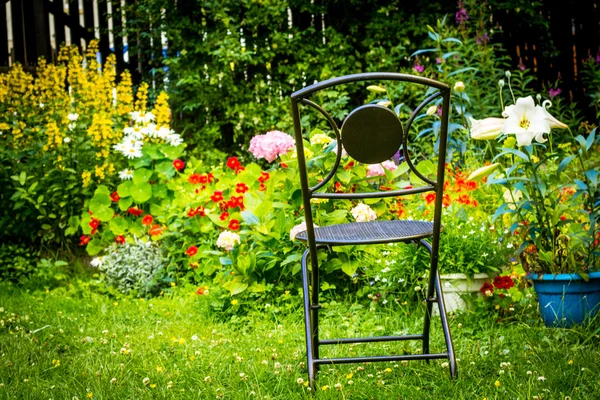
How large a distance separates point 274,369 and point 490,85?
354 cm

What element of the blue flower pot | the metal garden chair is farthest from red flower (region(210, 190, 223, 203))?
the blue flower pot

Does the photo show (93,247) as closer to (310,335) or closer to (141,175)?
(141,175)

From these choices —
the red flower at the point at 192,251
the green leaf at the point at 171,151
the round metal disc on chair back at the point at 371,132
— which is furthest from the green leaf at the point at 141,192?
the round metal disc on chair back at the point at 371,132

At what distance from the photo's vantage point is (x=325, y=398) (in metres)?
1.94

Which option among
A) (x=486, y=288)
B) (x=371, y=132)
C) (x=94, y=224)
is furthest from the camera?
(x=94, y=224)

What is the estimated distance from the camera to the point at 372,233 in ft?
6.40

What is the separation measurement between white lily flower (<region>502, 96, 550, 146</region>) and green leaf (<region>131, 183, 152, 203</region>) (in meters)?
2.60

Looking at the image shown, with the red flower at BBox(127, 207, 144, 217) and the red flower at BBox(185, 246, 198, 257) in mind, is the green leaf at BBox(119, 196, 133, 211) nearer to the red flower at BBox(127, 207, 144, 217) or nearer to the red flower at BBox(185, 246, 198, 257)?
the red flower at BBox(127, 207, 144, 217)

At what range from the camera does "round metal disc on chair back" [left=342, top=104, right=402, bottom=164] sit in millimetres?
1761

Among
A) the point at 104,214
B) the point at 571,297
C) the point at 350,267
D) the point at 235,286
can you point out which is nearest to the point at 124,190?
the point at 104,214

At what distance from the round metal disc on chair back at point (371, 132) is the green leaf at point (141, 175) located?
110 inches

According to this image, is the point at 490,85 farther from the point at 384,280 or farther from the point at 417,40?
the point at 384,280

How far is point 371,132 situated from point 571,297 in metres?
1.27

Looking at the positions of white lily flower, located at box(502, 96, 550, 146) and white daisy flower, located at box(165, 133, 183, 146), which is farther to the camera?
white daisy flower, located at box(165, 133, 183, 146)
